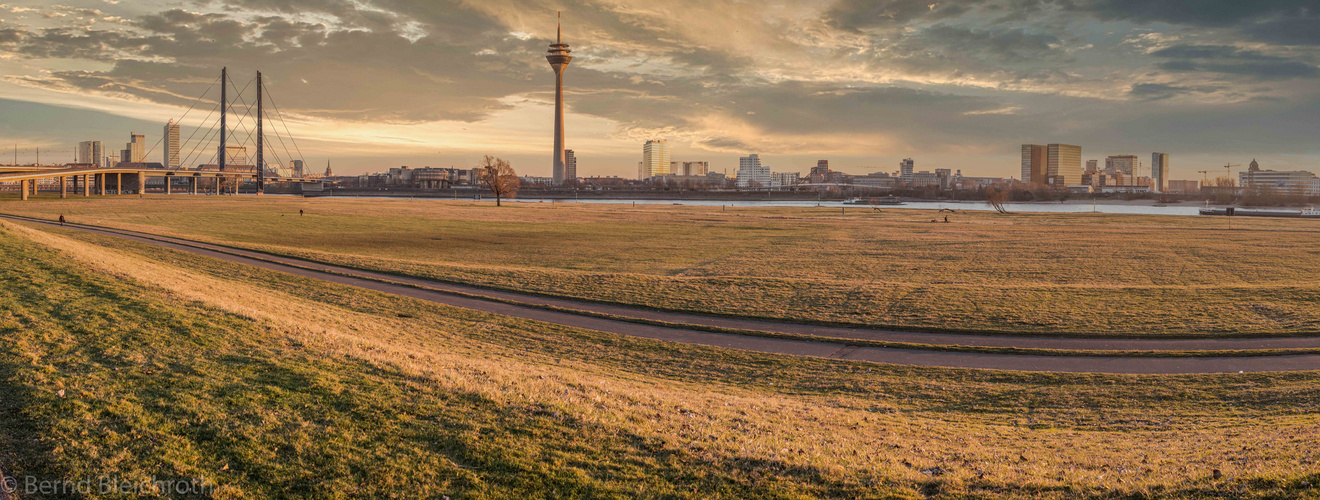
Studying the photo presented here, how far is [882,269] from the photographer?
36.3 meters

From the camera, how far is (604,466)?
8.80 metres

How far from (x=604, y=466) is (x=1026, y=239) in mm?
55974

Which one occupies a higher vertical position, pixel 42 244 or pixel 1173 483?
pixel 42 244

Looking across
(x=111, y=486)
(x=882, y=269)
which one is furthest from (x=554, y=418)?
(x=882, y=269)

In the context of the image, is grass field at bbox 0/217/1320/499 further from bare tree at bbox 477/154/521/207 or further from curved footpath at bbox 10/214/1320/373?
bare tree at bbox 477/154/521/207

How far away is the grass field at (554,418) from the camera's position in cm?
831

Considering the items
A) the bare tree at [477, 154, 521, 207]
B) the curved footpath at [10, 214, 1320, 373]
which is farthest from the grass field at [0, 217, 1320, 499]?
the bare tree at [477, 154, 521, 207]

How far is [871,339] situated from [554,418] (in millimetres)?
14317

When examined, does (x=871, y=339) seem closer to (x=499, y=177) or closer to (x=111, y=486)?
(x=111, y=486)

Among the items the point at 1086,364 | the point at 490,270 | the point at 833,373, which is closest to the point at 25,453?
the point at 833,373

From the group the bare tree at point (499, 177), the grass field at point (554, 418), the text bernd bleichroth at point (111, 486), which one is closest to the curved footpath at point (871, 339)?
the grass field at point (554, 418)

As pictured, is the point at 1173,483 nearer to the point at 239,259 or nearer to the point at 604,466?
the point at 604,466

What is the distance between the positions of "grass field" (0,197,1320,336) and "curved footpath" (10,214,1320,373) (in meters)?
1.10

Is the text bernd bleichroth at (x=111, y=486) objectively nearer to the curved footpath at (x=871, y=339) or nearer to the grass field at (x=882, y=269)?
the curved footpath at (x=871, y=339)
